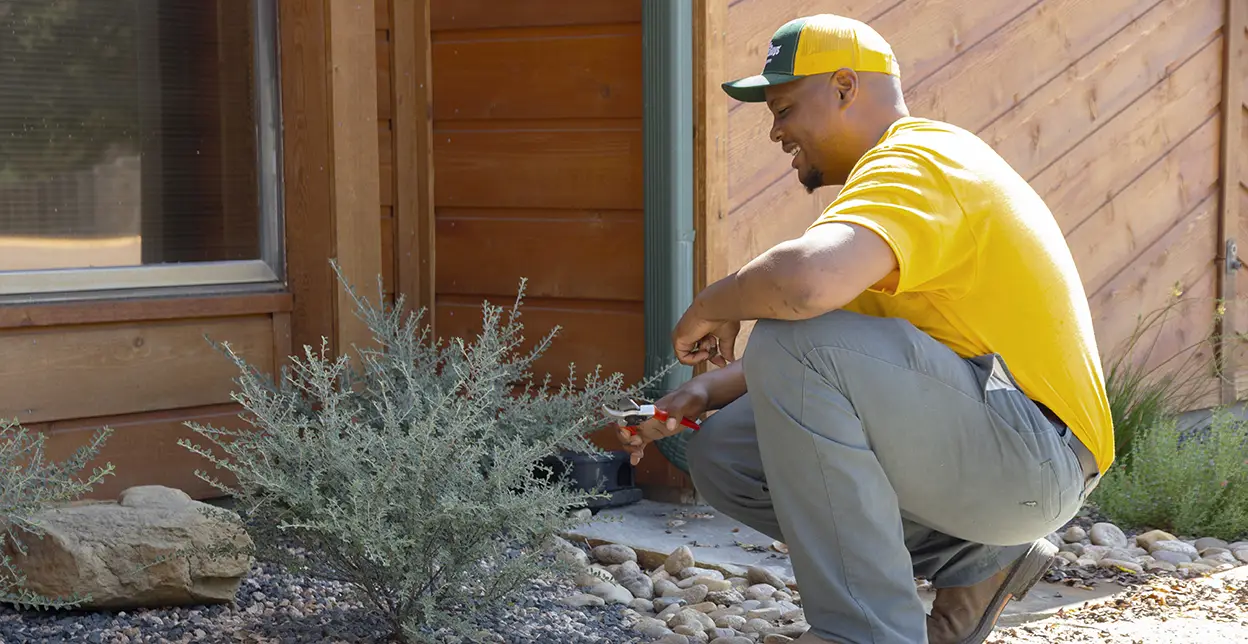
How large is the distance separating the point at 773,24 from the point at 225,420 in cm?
192

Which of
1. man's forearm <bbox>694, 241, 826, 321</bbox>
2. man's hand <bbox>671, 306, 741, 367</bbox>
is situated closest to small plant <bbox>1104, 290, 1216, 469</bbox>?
man's hand <bbox>671, 306, 741, 367</bbox>

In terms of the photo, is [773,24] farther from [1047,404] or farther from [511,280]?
[1047,404]

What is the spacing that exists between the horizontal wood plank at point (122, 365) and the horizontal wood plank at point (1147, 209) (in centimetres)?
322

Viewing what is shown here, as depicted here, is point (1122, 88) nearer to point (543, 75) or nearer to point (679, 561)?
point (543, 75)

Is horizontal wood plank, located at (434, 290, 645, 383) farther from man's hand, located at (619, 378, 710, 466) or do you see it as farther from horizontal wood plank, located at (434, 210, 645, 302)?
man's hand, located at (619, 378, 710, 466)

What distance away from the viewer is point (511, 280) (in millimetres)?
4371

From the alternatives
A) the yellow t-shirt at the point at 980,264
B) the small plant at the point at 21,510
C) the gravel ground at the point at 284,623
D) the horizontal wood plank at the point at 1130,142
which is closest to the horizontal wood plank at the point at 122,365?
the small plant at the point at 21,510

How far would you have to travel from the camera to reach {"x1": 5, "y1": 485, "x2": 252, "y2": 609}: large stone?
2.74 metres

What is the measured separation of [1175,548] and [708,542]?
52.8 inches

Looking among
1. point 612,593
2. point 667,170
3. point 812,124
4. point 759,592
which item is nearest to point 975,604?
point 759,592

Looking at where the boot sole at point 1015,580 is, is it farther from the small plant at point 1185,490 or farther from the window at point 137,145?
the window at point 137,145

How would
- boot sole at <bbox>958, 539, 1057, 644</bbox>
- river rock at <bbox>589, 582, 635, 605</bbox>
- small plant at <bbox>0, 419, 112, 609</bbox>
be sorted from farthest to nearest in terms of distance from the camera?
river rock at <bbox>589, 582, 635, 605</bbox> < boot sole at <bbox>958, 539, 1057, 644</bbox> < small plant at <bbox>0, 419, 112, 609</bbox>

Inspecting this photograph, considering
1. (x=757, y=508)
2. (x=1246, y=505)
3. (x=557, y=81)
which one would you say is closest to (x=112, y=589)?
(x=757, y=508)

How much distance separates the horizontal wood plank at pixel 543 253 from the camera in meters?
4.12
